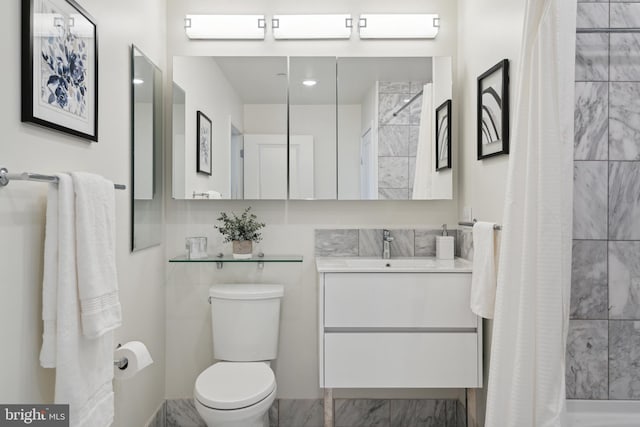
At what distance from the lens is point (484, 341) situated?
2205 millimetres

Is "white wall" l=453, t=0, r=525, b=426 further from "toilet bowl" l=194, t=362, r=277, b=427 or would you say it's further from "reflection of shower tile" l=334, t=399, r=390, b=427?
"toilet bowl" l=194, t=362, r=277, b=427

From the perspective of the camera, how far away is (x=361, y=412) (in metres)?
2.60

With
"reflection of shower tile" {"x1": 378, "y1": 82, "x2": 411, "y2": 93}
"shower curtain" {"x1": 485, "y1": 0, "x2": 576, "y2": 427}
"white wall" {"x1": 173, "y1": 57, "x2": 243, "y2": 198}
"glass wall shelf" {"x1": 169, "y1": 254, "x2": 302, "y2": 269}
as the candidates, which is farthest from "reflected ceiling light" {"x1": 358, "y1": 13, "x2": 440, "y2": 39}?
"glass wall shelf" {"x1": 169, "y1": 254, "x2": 302, "y2": 269}

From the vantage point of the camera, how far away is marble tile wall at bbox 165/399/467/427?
8.44ft

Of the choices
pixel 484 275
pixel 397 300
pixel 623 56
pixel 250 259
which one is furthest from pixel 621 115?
pixel 250 259

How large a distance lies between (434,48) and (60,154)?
209cm

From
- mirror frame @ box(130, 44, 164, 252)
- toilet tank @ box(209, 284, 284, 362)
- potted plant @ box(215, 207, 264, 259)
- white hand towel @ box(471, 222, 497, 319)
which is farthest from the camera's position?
potted plant @ box(215, 207, 264, 259)

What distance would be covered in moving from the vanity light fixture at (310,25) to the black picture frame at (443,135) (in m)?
0.72

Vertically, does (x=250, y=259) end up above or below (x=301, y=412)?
above

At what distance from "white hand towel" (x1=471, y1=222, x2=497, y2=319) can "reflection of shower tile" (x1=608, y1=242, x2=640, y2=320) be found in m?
0.45

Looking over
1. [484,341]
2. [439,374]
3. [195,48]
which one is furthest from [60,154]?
[484,341]

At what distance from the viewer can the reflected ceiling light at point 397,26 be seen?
8.48 ft

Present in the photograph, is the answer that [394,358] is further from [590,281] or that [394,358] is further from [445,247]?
[590,281]

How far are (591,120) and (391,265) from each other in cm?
115
